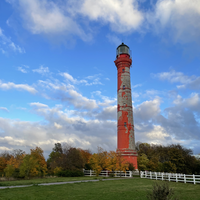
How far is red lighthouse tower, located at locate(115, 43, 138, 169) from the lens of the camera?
36406 millimetres

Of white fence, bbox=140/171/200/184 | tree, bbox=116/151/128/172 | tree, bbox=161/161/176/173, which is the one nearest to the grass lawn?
white fence, bbox=140/171/200/184

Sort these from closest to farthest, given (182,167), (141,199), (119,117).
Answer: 1. (141,199)
2. (182,167)
3. (119,117)

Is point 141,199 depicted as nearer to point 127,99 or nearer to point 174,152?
point 174,152

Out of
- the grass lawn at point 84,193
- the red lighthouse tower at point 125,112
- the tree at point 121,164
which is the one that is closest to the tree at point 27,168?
the tree at point 121,164

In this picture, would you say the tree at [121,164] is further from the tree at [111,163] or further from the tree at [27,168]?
the tree at [27,168]

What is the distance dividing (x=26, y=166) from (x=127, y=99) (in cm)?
2383

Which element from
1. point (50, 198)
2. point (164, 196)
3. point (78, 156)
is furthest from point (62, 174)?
point (164, 196)

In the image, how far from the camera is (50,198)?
1106cm

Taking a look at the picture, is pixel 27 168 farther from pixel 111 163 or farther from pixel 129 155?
pixel 129 155

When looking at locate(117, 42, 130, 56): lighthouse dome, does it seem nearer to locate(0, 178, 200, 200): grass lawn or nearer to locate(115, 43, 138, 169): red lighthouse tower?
locate(115, 43, 138, 169): red lighthouse tower

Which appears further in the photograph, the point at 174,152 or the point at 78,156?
the point at 78,156

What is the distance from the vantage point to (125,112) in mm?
38250

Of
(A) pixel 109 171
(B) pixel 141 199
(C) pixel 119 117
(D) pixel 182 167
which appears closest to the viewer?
(B) pixel 141 199

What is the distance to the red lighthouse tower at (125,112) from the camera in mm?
36406
